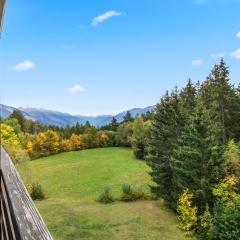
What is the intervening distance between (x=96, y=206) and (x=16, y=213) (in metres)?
39.1

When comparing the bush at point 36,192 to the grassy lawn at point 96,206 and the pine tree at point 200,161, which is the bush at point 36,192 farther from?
the pine tree at point 200,161

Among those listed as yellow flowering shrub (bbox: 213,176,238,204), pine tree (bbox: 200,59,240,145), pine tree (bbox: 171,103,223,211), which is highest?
pine tree (bbox: 200,59,240,145)

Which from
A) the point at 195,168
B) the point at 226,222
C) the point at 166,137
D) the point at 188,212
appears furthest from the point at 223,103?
the point at 226,222

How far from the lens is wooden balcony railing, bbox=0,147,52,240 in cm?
136

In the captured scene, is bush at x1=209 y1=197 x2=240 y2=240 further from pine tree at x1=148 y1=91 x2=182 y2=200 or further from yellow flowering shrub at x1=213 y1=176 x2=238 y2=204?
pine tree at x1=148 y1=91 x2=182 y2=200

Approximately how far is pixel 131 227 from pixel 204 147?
8.54 m

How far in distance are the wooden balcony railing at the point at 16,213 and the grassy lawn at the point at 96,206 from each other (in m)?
27.5

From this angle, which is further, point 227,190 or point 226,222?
point 227,190

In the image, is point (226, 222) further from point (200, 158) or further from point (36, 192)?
point (36, 192)

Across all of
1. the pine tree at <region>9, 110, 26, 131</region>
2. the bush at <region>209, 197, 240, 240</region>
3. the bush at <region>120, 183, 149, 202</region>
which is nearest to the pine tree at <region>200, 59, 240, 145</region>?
the bush at <region>120, 183, 149, 202</region>

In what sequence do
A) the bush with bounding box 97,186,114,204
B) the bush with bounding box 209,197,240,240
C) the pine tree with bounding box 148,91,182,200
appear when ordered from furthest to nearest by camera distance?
the bush with bounding box 97,186,114,204 → the pine tree with bounding box 148,91,182,200 → the bush with bounding box 209,197,240,240

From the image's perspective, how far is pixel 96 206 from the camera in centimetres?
3966

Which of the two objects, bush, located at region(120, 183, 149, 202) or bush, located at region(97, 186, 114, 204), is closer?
bush, located at region(120, 183, 149, 202)

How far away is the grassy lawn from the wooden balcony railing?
27.5 m
